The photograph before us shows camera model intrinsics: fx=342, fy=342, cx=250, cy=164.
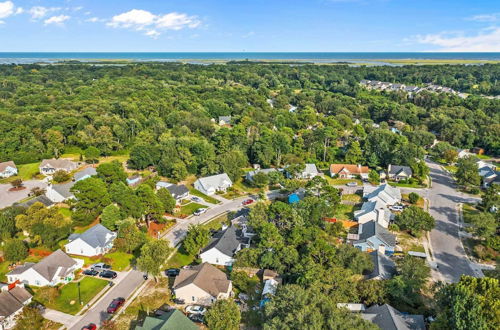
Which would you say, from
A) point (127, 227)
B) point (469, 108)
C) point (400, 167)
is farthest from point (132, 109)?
point (469, 108)

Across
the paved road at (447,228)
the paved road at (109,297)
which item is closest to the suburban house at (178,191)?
the paved road at (109,297)

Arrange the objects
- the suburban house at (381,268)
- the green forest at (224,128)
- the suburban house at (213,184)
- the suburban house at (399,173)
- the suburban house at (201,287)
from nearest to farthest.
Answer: the suburban house at (201,287) < the suburban house at (381,268) < the suburban house at (213,184) < the suburban house at (399,173) < the green forest at (224,128)

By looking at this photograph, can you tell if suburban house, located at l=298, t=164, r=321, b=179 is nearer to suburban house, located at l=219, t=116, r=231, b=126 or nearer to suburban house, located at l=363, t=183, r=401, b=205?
suburban house, located at l=363, t=183, r=401, b=205

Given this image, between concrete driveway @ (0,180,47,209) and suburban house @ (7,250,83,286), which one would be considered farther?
concrete driveway @ (0,180,47,209)

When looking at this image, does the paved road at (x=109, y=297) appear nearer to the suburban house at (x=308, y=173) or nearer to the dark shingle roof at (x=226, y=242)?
the dark shingle roof at (x=226, y=242)

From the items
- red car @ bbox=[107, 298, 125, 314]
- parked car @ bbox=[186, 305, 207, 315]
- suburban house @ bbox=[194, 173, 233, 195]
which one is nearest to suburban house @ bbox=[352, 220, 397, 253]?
parked car @ bbox=[186, 305, 207, 315]

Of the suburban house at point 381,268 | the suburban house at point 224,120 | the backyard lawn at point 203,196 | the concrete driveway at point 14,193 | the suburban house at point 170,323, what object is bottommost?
the backyard lawn at point 203,196

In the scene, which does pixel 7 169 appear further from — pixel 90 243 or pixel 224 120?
pixel 224 120

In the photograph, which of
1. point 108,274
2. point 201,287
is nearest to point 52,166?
point 108,274
